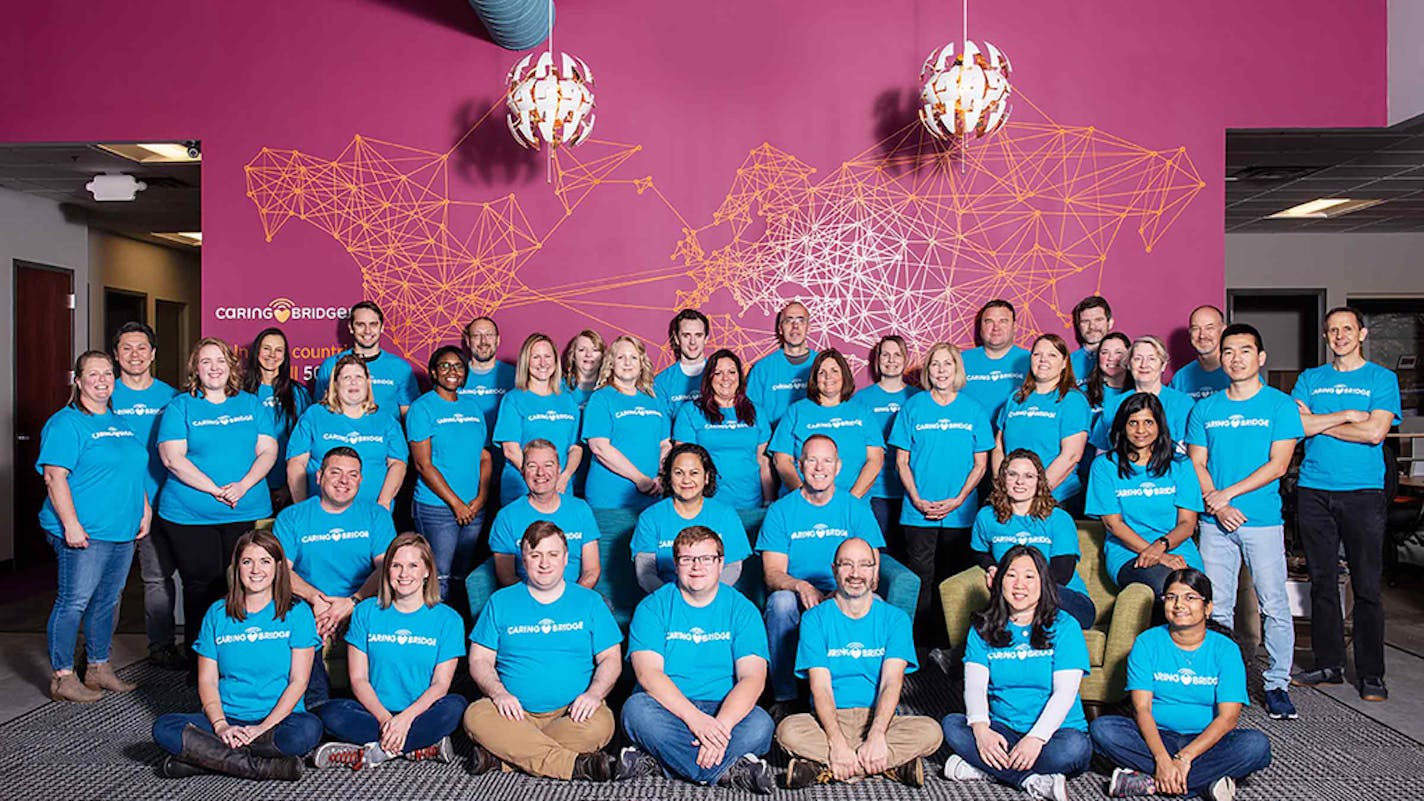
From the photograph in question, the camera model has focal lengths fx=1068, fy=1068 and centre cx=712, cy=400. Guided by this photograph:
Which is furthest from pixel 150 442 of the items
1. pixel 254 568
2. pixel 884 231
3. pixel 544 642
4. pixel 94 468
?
pixel 884 231

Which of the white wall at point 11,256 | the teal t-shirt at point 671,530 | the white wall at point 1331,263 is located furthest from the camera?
the white wall at point 1331,263

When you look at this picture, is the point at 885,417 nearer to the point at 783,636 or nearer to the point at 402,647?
the point at 783,636

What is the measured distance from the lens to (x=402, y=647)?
3.61 metres

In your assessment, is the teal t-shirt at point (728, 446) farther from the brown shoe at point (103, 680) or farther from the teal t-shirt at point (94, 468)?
the brown shoe at point (103, 680)

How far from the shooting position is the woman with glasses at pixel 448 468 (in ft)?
15.4

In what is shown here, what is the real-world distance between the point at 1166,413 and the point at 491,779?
311 cm

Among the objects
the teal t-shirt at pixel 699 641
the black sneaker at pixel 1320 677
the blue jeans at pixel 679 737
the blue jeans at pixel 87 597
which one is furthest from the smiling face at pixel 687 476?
the black sneaker at pixel 1320 677

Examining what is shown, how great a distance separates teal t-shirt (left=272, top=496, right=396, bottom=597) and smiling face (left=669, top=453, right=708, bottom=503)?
117cm

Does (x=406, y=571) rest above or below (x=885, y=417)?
below

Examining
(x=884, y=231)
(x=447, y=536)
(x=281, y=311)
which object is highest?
(x=884, y=231)

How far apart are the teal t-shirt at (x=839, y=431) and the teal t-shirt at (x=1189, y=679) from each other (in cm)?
148

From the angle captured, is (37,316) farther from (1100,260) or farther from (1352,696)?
(1352,696)

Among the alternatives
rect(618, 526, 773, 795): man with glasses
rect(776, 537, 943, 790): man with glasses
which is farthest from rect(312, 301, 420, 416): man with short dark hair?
rect(776, 537, 943, 790): man with glasses

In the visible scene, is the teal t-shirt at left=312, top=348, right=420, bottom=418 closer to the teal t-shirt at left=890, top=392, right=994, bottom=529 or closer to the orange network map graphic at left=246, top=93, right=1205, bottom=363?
the orange network map graphic at left=246, top=93, right=1205, bottom=363
